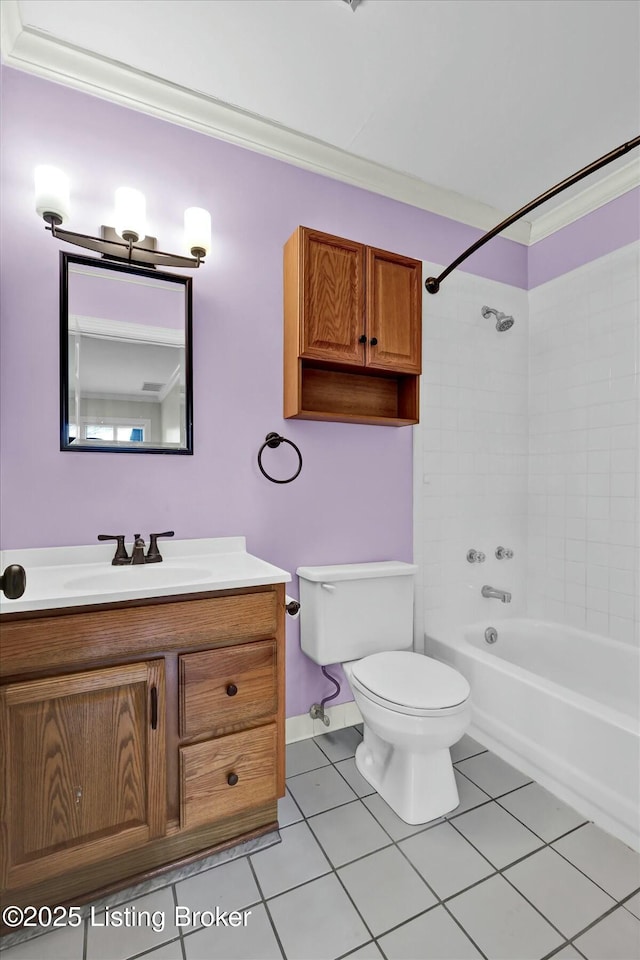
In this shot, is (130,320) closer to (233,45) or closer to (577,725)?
(233,45)

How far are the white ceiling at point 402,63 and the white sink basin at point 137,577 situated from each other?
176 cm

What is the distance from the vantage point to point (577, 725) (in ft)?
5.31

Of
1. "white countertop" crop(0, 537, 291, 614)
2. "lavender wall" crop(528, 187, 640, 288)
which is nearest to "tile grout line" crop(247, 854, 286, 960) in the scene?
"white countertop" crop(0, 537, 291, 614)

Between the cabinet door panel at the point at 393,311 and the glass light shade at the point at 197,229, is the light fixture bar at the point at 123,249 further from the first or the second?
the cabinet door panel at the point at 393,311

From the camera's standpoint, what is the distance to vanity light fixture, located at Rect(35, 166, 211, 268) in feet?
4.74

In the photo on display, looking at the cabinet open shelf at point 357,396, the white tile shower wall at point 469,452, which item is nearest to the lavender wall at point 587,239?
the white tile shower wall at point 469,452

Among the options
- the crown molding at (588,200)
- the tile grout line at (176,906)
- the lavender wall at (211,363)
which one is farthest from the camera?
the crown molding at (588,200)

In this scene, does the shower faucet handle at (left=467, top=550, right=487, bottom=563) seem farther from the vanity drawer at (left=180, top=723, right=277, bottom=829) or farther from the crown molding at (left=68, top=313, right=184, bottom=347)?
the crown molding at (left=68, top=313, right=184, bottom=347)

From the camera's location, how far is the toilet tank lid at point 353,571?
6.13 feet

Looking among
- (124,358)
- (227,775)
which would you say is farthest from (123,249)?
(227,775)

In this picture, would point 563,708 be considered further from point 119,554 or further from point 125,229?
point 125,229

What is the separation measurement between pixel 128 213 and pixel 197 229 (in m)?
0.23

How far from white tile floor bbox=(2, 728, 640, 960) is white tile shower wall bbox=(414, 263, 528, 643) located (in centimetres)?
87

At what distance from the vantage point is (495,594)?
239 centimetres
